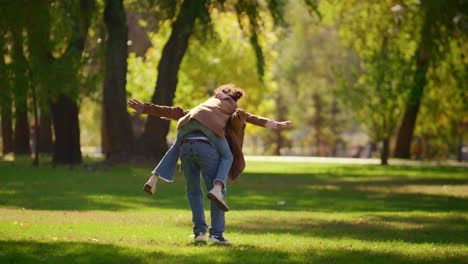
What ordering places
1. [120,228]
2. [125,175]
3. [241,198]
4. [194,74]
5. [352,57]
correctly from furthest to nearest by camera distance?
[352,57]
[194,74]
[125,175]
[241,198]
[120,228]

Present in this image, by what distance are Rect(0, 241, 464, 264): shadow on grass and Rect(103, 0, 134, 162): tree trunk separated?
20.8 metres

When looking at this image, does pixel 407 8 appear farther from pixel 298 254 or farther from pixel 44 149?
pixel 298 254

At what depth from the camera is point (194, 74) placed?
180 ft

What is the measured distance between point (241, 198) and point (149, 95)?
29040mm

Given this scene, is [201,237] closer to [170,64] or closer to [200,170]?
[200,170]

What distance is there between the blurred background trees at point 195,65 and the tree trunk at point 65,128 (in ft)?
0.13

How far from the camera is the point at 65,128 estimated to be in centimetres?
3111

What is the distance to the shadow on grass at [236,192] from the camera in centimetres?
1833

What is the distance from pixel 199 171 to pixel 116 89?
20.5m

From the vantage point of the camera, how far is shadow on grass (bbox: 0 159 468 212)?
1833cm

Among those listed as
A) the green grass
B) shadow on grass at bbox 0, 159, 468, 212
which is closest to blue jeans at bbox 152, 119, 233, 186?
the green grass

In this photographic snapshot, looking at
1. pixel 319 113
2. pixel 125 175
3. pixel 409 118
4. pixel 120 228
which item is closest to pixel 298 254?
pixel 120 228

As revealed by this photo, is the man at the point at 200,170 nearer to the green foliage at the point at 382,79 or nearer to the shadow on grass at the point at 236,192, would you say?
the shadow on grass at the point at 236,192

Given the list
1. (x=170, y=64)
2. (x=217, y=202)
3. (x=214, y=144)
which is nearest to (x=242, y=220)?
(x=214, y=144)
